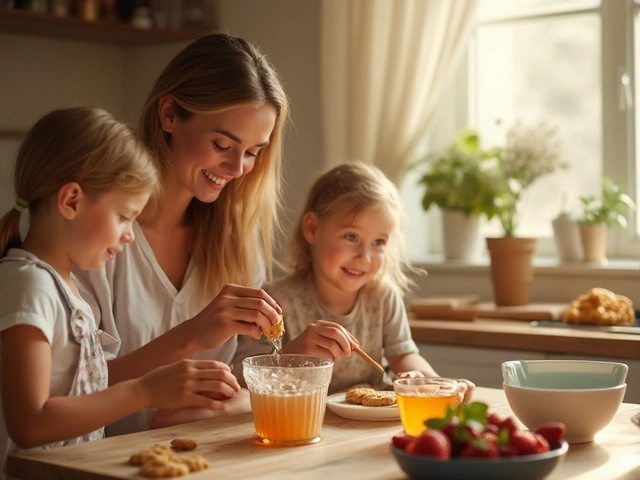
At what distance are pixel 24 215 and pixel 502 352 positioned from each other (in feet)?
5.49

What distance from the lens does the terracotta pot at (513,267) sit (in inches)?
127

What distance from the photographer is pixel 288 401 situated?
4.83 feet

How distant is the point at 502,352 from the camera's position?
9.41ft

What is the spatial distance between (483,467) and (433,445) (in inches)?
2.6

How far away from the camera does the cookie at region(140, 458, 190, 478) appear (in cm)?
125

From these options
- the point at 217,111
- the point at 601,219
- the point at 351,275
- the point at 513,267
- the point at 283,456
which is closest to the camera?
the point at 283,456

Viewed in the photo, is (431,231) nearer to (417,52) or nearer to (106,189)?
(417,52)

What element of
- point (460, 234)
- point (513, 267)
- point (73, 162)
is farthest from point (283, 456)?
point (460, 234)

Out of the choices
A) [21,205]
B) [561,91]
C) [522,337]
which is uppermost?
[561,91]

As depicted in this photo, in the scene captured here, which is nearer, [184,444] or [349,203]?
[184,444]

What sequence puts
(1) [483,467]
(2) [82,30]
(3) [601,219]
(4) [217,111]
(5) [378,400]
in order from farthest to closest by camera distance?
1. (2) [82,30]
2. (3) [601,219]
3. (4) [217,111]
4. (5) [378,400]
5. (1) [483,467]

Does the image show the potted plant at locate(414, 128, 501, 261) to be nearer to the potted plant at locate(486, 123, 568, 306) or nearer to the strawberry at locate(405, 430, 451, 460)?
the potted plant at locate(486, 123, 568, 306)

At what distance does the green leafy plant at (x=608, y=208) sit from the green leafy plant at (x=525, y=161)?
161 mm

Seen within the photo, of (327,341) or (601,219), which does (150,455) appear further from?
(601,219)
